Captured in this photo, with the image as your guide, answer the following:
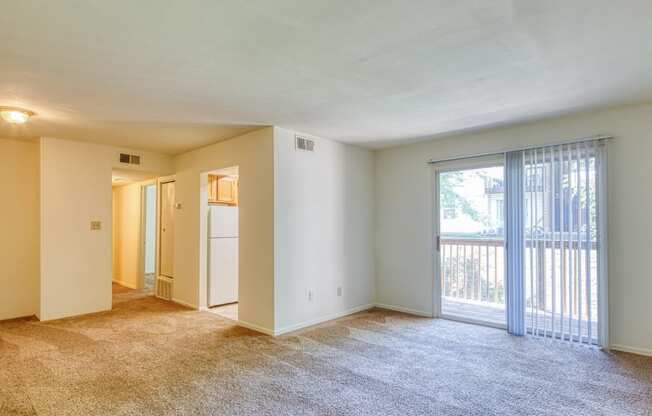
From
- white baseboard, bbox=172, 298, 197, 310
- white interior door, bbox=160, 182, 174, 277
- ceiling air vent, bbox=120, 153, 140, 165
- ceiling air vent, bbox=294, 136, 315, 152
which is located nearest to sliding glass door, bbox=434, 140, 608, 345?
ceiling air vent, bbox=294, 136, 315, 152

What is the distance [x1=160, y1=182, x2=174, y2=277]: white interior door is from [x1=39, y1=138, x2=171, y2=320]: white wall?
91cm

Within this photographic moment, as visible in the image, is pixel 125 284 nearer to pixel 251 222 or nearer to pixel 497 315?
pixel 251 222

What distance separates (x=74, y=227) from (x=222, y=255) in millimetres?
2006

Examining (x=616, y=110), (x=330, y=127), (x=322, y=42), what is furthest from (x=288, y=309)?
(x=616, y=110)

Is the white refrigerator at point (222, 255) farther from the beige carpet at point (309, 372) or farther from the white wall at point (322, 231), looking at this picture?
the white wall at point (322, 231)

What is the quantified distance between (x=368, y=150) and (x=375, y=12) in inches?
144

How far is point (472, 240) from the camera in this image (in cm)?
491

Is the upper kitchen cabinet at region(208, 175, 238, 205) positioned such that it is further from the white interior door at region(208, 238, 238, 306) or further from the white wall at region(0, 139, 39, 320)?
the white wall at region(0, 139, 39, 320)

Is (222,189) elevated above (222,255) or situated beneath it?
elevated above

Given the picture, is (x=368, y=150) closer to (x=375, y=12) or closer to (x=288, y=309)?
(x=288, y=309)

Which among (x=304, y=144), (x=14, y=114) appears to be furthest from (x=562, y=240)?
(x=14, y=114)

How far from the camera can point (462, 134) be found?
4.63 m

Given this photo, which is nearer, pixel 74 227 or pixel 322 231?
pixel 322 231

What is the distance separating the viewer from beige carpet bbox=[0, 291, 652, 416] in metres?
2.54
